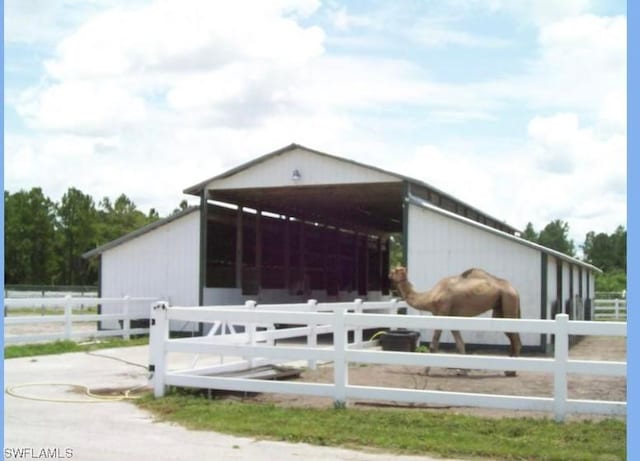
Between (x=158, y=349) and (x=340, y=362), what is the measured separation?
8.13 ft

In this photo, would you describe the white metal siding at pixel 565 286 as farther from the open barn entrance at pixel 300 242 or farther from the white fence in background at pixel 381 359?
the white fence in background at pixel 381 359

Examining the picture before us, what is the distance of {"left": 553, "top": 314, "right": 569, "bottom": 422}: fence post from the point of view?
27.9 feet

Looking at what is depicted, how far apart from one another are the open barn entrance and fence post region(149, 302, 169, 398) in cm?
1139

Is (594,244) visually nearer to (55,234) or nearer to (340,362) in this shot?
(55,234)

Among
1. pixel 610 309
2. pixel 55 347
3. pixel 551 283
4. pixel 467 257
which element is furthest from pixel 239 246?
pixel 610 309

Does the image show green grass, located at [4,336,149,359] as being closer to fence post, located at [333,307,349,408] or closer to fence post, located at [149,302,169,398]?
fence post, located at [149,302,169,398]

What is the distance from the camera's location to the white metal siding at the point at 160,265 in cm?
2342

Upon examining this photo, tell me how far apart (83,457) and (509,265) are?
551 inches

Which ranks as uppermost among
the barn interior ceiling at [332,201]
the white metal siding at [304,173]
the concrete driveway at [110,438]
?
the white metal siding at [304,173]

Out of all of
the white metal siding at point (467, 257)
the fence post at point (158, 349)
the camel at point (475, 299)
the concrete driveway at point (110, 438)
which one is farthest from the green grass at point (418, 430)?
the white metal siding at point (467, 257)

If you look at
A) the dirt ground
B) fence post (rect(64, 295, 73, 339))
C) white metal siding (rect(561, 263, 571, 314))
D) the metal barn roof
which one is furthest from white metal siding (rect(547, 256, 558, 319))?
fence post (rect(64, 295, 73, 339))

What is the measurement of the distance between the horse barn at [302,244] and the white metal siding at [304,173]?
1.0 inches

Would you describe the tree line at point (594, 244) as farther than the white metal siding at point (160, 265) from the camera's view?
Yes

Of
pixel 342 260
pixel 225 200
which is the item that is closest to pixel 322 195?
pixel 225 200
